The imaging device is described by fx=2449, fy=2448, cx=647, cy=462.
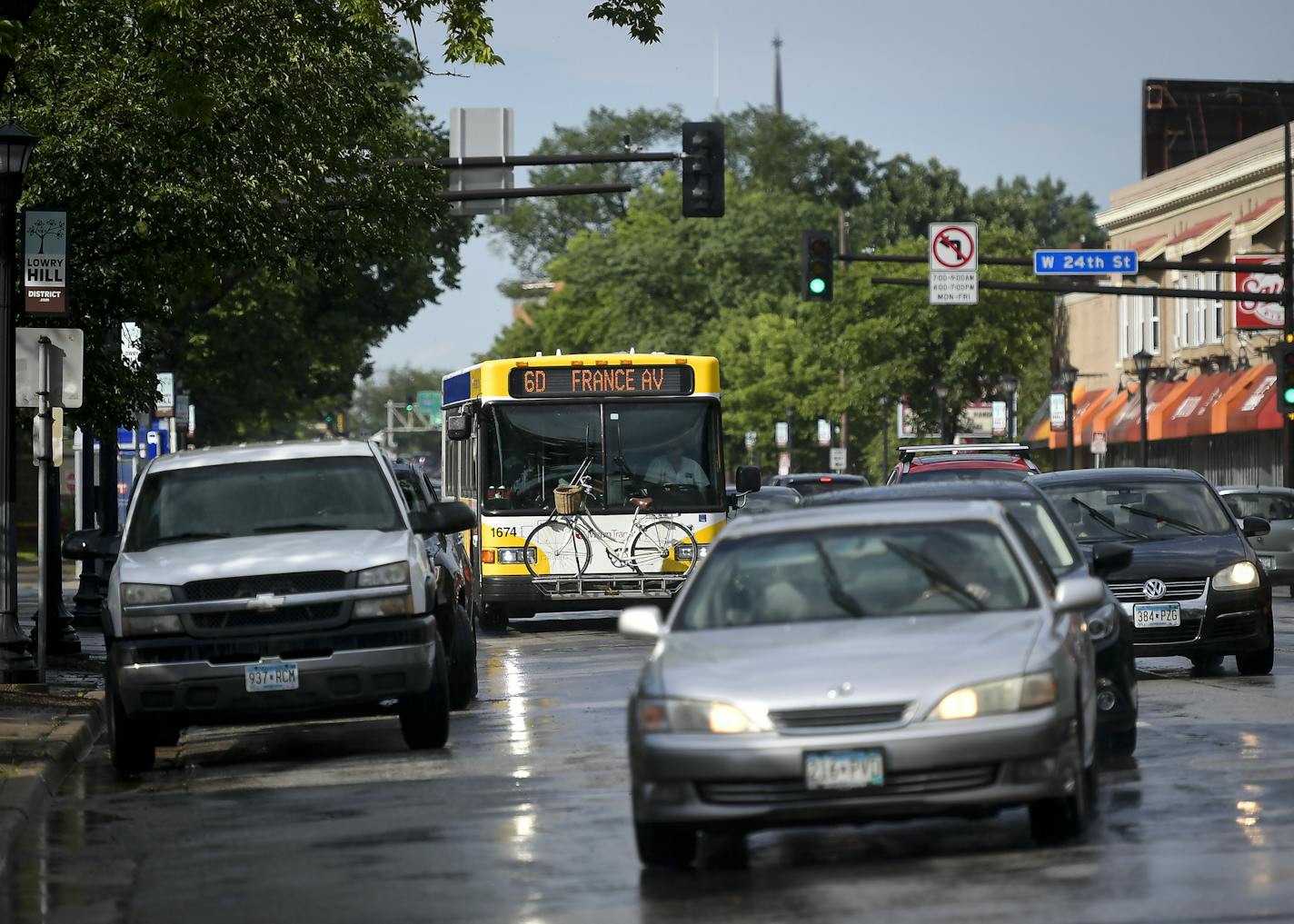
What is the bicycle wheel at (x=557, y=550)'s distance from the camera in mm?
26609

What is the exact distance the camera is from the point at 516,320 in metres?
127

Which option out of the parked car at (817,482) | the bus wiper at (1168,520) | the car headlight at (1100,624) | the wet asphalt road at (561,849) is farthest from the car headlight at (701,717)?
the parked car at (817,482)

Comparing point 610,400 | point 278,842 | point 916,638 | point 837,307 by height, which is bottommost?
point 278,842

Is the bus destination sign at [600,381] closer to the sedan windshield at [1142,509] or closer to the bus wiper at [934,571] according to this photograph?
the sedan windshield at [1142,509]

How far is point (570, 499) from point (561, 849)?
16.3m

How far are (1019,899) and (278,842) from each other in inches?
152

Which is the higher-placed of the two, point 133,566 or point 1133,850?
point 133,566

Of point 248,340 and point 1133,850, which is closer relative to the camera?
point 1133,850

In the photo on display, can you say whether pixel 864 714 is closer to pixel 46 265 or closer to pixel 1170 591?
pixel 1170 591

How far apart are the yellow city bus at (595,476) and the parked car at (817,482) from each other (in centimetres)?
1484

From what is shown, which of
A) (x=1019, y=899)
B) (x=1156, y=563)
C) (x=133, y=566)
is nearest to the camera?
(x=1019, y=899)

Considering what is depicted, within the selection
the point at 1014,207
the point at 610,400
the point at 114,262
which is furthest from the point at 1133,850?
the point at 1014,207

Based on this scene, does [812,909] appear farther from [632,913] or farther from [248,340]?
[248,340]

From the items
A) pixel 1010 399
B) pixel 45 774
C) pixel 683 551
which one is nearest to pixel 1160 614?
pixel 45 774
